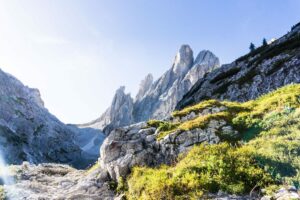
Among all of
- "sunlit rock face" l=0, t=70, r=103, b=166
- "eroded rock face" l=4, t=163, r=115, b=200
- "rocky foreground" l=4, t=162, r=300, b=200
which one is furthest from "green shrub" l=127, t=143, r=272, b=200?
"sunlit rock face" l=0, t=70, r=103, b=166

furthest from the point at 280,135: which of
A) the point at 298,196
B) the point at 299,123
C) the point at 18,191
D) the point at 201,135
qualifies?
the point at 18,191

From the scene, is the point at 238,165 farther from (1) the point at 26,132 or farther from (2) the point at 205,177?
(1) the point at 26,132

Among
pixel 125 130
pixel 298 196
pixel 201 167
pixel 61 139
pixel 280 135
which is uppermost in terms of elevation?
pixel 61 139

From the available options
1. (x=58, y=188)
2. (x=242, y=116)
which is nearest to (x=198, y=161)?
(x=242, y=116)

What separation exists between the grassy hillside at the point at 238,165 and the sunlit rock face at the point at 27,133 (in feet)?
395

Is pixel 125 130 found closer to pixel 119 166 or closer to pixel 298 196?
pixel 119 166

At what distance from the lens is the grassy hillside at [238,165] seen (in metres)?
16.6

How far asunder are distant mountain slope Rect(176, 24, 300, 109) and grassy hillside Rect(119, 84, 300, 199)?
125 ft

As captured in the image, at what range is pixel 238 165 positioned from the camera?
18.1 m

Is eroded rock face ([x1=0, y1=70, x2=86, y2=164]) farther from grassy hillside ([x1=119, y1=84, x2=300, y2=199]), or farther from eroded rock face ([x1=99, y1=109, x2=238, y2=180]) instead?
grassy hillside ([x1=119, y1=84, x2=300, y2=199])

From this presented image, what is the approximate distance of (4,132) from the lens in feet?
470

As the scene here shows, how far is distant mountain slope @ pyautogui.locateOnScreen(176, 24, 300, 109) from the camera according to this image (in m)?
62.8

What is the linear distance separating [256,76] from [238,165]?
2169 inches

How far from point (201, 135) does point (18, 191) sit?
13.5 meters
